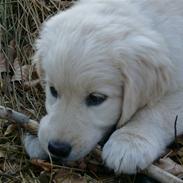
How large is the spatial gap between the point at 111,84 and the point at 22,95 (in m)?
1.55

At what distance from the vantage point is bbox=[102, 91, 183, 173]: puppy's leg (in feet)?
15.6

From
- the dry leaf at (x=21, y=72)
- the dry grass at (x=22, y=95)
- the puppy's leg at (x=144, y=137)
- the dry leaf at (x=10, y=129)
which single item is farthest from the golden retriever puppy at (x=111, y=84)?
the dry leaf at (x=21, y=72)

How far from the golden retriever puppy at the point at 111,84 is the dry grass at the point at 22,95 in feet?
0.65

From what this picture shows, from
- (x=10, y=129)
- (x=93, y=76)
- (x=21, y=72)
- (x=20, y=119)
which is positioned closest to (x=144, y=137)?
(x=93, y=76)

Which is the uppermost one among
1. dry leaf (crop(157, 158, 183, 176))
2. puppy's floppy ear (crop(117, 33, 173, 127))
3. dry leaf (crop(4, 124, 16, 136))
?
puppy's floppy ear (crop(117, 33, 173, 127))

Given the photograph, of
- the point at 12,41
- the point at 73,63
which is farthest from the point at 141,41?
the point at 12,41

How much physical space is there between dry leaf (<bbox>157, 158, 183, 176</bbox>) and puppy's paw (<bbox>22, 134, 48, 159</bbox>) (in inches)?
37.7

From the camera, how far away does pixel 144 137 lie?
16.0 ft

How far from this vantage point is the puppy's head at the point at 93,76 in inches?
184

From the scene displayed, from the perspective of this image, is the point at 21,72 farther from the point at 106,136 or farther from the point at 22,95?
→ the point at 106,136

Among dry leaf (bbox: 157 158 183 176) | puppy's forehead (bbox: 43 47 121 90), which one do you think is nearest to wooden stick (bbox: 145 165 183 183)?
dry leaf (bbox: 157 158 183 176)

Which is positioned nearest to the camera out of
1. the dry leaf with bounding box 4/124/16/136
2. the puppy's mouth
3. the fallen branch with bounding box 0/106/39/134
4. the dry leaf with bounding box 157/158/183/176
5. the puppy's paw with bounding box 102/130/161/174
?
the puppy's paw with bounding box 102/130/161/174

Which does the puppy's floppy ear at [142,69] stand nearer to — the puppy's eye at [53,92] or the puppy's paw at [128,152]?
the puppy's paw at [128,152]

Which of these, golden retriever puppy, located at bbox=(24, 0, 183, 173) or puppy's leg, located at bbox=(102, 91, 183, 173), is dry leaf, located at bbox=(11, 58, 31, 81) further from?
puppy's leg, located at bbox=(102, 91, 183, 173)
